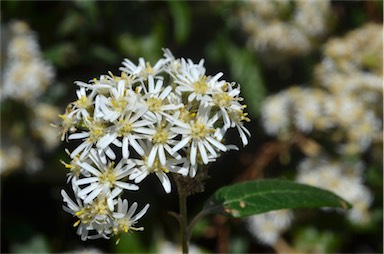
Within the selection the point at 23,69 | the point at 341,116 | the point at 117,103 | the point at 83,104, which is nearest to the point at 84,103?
the point at 83,104

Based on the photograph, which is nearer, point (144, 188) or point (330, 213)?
point (330, 213)

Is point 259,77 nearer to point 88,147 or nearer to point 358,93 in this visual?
point 358,93

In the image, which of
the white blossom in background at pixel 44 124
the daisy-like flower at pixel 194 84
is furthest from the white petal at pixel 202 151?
the white blossom in background at pixel 44 124

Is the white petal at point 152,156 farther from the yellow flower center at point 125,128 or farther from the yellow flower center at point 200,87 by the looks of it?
the yellow flower center at point 200,87

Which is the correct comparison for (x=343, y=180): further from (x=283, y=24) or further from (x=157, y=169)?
(x=157, y=169)

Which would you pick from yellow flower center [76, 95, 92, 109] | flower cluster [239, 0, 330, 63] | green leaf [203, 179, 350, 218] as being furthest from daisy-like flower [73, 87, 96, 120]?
flower cluster [239, 0, 330, 63]

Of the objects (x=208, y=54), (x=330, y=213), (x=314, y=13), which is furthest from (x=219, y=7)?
(x=330, y=213)
